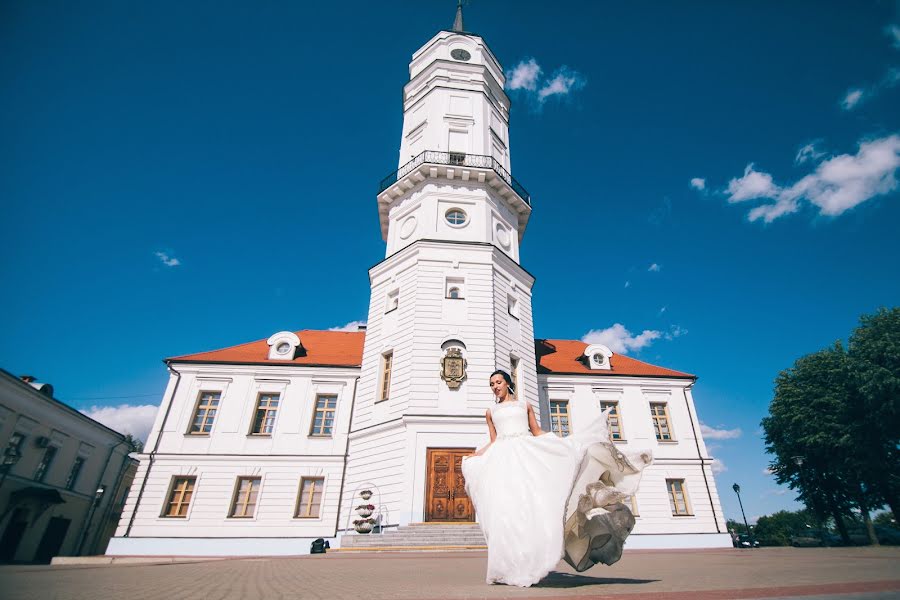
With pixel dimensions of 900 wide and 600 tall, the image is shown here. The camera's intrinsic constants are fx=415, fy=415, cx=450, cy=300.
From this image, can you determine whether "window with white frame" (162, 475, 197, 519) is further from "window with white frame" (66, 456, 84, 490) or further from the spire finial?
the spire finial

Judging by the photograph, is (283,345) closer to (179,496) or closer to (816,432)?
(179,496)

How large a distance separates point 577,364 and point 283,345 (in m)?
15.9

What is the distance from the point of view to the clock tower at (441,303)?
47.0 ft

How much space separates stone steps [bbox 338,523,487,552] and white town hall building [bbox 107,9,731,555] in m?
0.54

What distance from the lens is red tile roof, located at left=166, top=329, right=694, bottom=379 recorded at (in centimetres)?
2075

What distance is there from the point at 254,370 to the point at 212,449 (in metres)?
3.83

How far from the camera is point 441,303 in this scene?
17.1 metres

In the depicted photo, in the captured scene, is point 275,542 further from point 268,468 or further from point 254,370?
point 254,370

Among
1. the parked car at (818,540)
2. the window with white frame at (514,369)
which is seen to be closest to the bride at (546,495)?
the window with white frame at (514,369)

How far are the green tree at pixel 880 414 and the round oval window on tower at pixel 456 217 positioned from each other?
821 inches

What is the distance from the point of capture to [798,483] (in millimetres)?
24109

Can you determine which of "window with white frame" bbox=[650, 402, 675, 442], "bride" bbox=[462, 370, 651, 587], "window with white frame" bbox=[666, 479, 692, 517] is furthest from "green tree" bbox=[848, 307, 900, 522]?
"bride" bbox=[462, 370, 651, 587]

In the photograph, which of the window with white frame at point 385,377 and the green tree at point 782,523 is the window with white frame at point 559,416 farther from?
the green tree at point 782,523

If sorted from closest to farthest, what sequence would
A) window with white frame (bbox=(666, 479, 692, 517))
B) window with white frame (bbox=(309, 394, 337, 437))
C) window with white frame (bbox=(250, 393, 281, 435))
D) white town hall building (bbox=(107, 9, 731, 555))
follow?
white town hall building (bbox=(107, 9, 731, 555)) < window with white frame (bbox=(666, 479, 692, 517)) < window with white frame (bbox=(250, 393, 281, 435)) < window with white frame (bbox=(309, 394, 337, 437))
